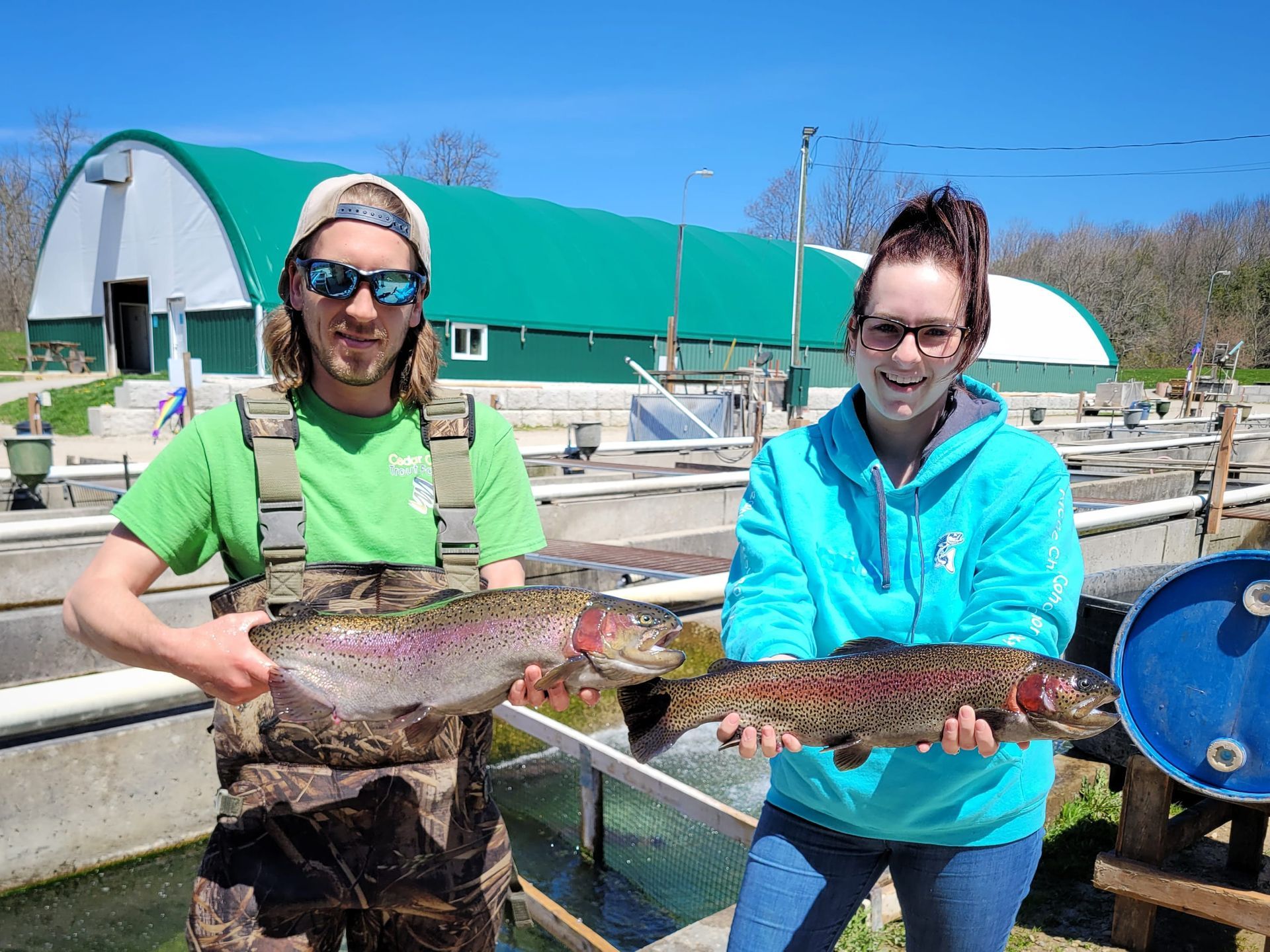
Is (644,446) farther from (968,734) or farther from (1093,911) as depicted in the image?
(968,734)

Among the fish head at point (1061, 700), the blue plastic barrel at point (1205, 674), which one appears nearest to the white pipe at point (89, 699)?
the fish head at point (1061, 700)

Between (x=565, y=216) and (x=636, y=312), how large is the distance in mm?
4705

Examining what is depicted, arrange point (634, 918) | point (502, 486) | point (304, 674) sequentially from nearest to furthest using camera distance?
point (304, 674)
point (502, 486)
point (634, 918)

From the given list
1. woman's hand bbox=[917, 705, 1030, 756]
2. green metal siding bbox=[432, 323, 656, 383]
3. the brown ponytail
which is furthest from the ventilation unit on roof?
woman's hand bbox=[917, 705, 1030, 756]

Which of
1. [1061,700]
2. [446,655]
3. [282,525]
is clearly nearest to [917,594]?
[1061,700]

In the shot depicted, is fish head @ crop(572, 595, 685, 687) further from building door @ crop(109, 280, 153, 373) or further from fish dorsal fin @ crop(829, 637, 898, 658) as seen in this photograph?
building door @ crop(109, 280, 153, 373)

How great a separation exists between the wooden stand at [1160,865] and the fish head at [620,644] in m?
2.51

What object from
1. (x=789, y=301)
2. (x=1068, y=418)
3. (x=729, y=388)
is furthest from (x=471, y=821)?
(x=1068, y=418)

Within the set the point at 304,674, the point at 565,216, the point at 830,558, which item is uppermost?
the point at 565,216

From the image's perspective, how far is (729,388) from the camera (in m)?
25.4

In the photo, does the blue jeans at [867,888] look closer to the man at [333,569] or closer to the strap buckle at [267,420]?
the man at [333,569]

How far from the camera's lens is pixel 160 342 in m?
29.4

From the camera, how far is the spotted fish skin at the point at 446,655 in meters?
2.14

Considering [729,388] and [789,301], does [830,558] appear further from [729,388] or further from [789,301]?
[789,301]
